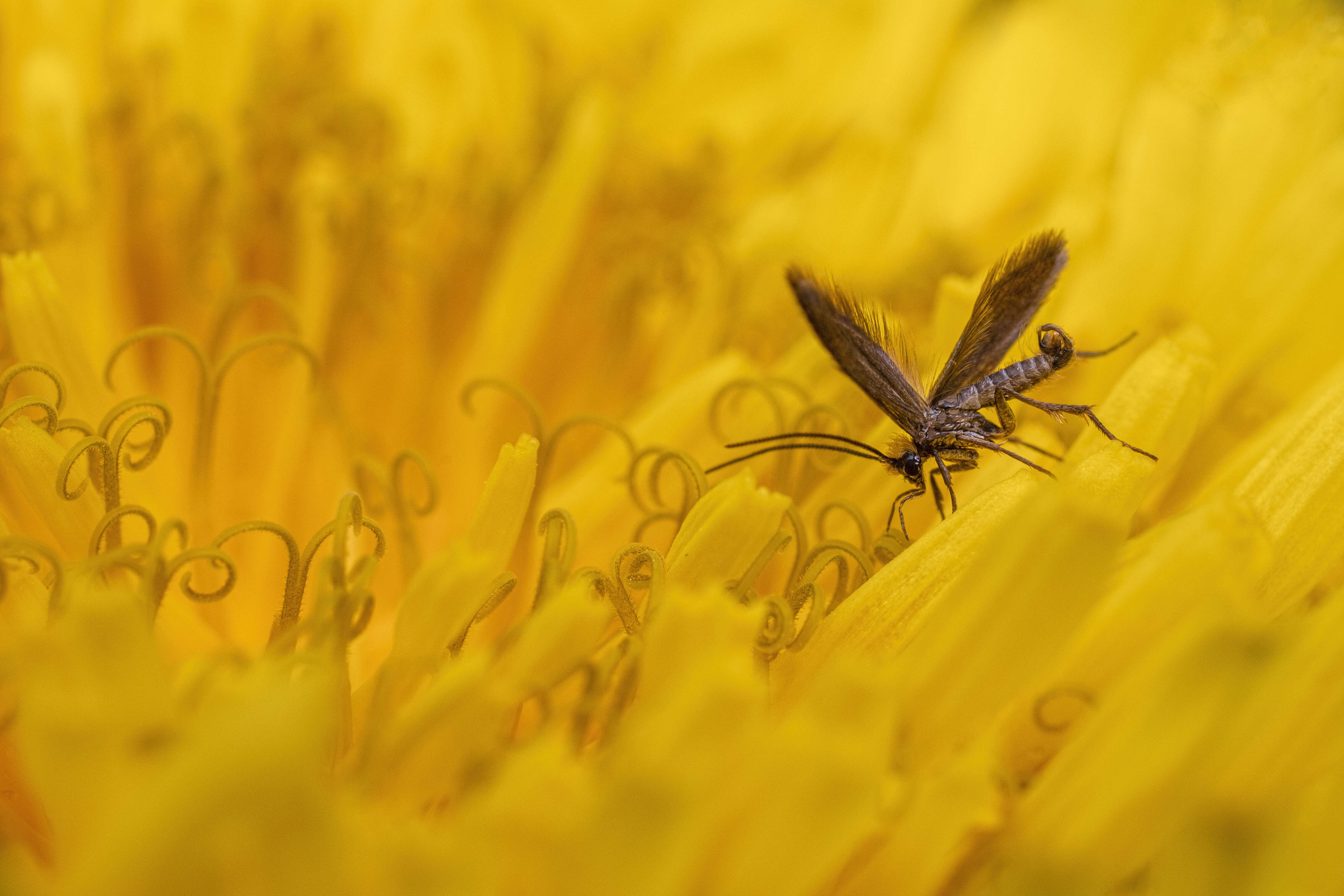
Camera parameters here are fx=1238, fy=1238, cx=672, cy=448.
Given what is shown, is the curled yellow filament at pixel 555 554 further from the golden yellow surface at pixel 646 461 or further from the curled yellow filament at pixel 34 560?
the curled yellow filament at pixel 34 560

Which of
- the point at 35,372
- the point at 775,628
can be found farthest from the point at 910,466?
the point at 35,372

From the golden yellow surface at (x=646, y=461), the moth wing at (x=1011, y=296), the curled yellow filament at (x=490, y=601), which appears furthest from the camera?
the moth wing at (x=1011, y=296)

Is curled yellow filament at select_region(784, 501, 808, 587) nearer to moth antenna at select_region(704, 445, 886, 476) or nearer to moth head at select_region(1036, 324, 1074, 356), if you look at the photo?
moth antenna at select_region(704, 445, 886, 476)

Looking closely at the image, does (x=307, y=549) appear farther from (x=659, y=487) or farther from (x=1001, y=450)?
(x=1001, y=450)

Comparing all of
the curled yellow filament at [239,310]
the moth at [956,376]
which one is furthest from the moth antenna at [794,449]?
the curled yellow filament at [239,310]

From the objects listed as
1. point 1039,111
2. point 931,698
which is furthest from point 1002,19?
point 931,698

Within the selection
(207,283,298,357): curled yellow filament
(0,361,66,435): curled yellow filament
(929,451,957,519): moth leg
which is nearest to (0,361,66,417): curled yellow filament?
(0,361,66,435): curled yellow filament
